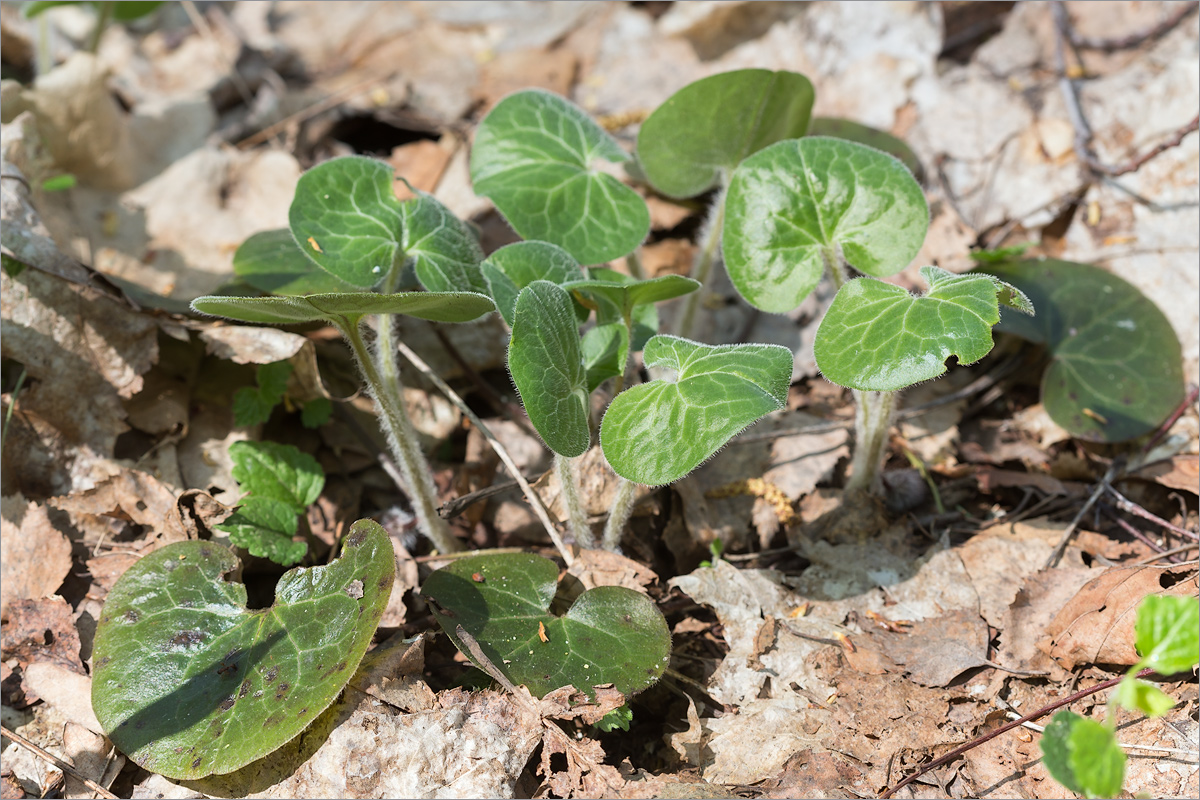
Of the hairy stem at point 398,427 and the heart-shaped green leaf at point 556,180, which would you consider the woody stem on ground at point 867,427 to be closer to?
the heart-shaped green leaf at point 556,180

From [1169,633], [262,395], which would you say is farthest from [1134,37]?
[262,395]

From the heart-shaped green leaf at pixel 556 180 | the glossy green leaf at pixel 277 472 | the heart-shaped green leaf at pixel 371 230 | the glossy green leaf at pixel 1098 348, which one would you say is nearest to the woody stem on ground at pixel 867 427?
the heart-shaped green leaf at pixel 556 180

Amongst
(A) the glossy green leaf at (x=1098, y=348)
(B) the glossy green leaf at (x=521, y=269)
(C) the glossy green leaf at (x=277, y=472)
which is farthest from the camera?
(A) the glossy green leaf at (x=1098, y=348)

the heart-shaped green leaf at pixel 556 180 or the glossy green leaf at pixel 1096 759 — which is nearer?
the glossy green leaf at pixel 1096 759

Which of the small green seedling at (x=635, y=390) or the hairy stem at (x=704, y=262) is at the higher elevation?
the small green seedling at (x=635, y=390)

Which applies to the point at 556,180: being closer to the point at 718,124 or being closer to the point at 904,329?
the point at 718,124

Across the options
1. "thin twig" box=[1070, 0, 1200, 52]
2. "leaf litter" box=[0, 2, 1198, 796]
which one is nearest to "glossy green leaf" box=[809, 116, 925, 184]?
"leaf litter" box=[0, 2, 1198, 796]

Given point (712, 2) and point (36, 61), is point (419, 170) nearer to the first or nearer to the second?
point (712, 2)
